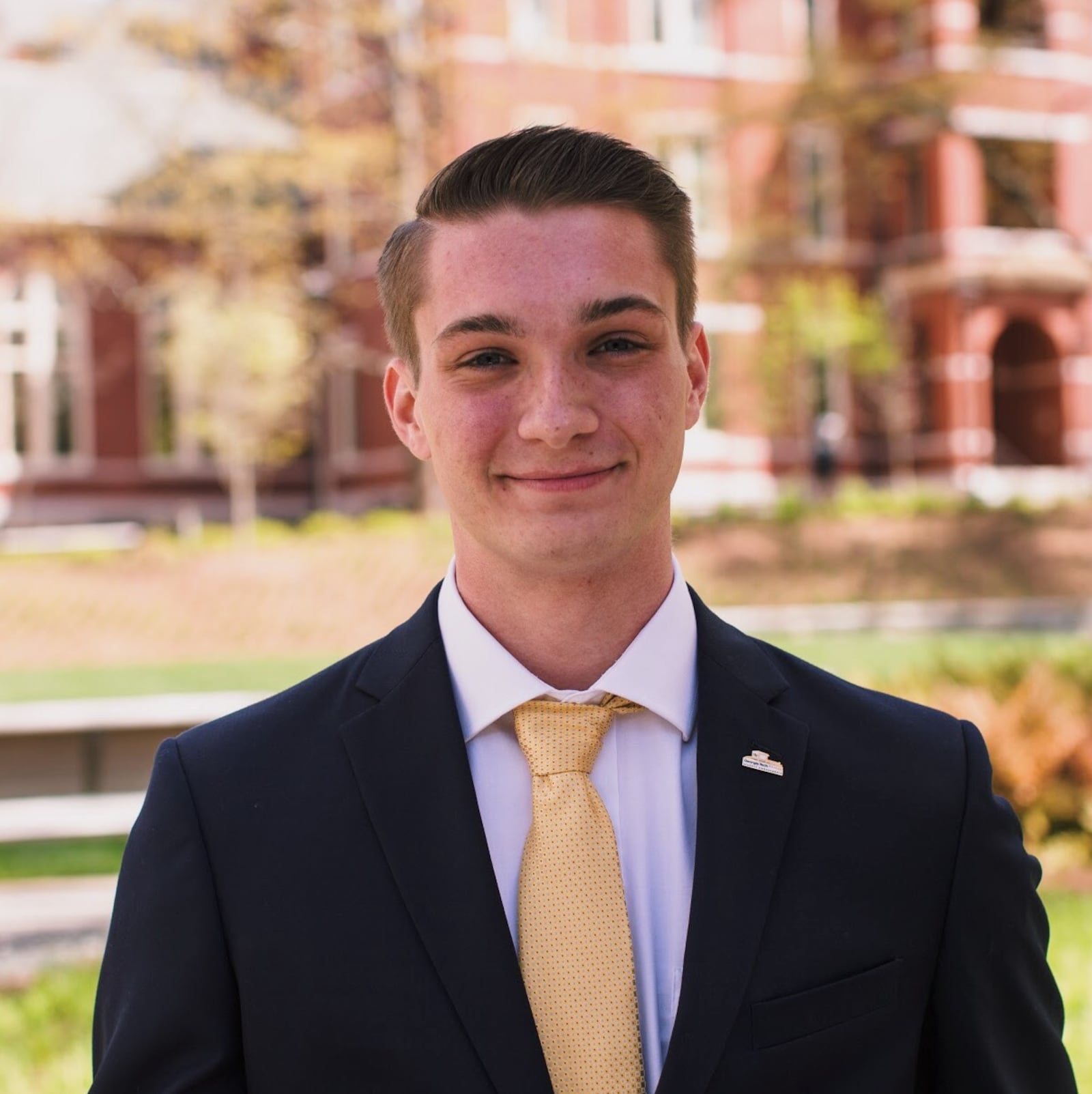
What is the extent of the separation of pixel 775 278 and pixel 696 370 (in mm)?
25477

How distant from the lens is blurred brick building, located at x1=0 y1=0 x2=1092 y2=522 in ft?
86.7

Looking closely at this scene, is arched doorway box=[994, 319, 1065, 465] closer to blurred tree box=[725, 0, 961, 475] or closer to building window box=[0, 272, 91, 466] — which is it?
blurred tree box=[725, 0, 961, 475]

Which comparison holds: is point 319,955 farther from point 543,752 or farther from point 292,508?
point 292,508

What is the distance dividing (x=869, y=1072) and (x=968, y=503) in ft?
65.2

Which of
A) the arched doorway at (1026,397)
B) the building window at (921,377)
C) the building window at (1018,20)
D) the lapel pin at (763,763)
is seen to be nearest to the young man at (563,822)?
the lapel pin at (763,763)

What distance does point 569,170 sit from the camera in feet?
7.11

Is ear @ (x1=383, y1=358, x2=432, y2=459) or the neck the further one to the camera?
ear @ (x1=383, y1=358, x2=432, y2=459)

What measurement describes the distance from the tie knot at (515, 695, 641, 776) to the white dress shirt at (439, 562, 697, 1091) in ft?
0.07

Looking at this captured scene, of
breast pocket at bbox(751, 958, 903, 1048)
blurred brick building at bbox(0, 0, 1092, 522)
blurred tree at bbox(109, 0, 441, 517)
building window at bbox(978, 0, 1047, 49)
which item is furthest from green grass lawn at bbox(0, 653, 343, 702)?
building window at bbox(978, 0, 1047, 49)

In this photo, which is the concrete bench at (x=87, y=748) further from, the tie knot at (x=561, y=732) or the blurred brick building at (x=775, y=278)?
the blurred brick building at (x=775, y=278)

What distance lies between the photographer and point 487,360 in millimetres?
2135

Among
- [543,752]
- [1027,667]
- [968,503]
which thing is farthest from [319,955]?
[968,503]

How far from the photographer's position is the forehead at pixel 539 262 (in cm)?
210

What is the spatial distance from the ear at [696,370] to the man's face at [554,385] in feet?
0.59
